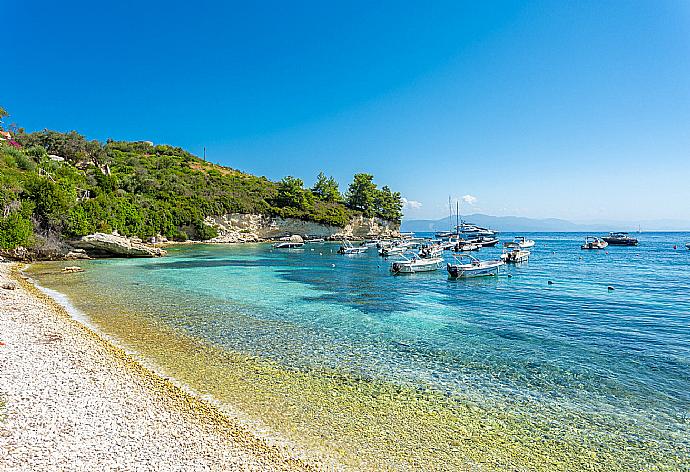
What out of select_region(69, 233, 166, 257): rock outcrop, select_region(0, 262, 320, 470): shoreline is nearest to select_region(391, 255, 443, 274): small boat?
select_region(0, 262, 320, 470): shoreline

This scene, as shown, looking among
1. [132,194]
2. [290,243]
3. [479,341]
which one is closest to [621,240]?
[290,243]

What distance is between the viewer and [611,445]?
7336mm

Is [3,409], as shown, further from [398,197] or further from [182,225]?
[398,197]

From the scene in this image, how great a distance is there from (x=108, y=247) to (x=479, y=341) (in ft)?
142

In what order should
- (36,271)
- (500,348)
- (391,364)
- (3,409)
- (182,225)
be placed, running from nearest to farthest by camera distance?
1. (3,409)
2. (391,364)
3. (500,348)
4. (36,271)
5. (182,225)

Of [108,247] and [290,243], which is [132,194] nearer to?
[290,243]

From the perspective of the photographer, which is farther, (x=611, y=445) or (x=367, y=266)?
(x=367, y=266)

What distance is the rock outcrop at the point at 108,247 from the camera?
43.1m

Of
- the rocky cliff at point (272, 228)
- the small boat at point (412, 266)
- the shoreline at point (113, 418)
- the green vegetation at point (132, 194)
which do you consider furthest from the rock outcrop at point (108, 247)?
the shoreline at point (113, 418)

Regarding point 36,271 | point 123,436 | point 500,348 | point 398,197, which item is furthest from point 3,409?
point 398,197

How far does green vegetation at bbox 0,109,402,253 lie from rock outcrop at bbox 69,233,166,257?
116 centimetres

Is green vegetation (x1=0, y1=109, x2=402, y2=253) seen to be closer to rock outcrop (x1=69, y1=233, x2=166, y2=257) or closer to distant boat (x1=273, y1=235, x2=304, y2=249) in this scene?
rock outcrop (x1=69, y1=233, x2=166, y2=257)

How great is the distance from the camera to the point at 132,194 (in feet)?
232

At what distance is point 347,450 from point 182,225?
77.3 m
